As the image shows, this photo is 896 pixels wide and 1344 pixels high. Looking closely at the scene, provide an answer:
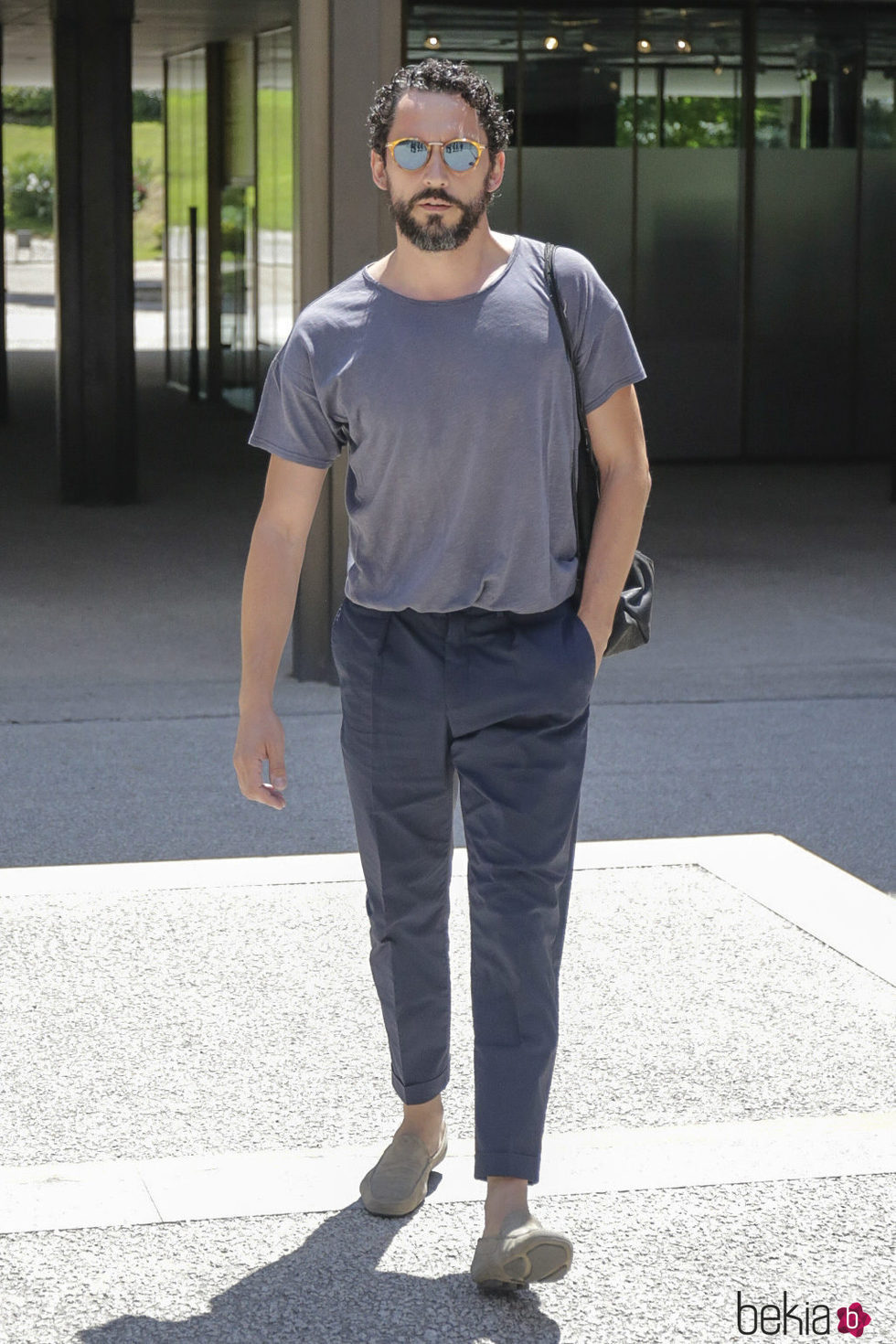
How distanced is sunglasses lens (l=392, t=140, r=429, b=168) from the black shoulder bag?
0.24 meters

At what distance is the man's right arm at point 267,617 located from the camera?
10.6 feet

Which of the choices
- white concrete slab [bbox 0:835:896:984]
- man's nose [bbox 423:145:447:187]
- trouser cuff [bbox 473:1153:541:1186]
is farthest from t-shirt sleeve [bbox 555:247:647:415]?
white concrete slab [bbox 0:835:896:984]

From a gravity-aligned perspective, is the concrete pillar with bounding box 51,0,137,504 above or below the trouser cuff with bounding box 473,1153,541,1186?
above

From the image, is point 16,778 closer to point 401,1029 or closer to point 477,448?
point 401,1029

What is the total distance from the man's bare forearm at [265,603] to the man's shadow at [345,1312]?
0.92 meters

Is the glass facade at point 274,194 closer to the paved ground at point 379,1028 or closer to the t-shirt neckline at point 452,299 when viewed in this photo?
the paved ground at point 379,1028

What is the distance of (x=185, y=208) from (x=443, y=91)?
72.5 feet

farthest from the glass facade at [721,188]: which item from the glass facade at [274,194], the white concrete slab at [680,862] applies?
the white concrete slab at [680,862]

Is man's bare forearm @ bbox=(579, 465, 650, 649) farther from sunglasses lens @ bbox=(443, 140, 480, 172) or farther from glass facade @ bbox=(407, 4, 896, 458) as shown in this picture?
glass facade @ bbox=(407, 4, 896, 458)

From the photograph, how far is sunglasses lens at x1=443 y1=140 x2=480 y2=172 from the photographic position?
3076 millimetres

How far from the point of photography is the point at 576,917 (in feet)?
16.9

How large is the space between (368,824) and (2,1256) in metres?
0.93

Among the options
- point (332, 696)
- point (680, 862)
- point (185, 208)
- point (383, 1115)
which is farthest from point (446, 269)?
point (185, 208)

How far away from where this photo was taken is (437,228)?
3074 mm
